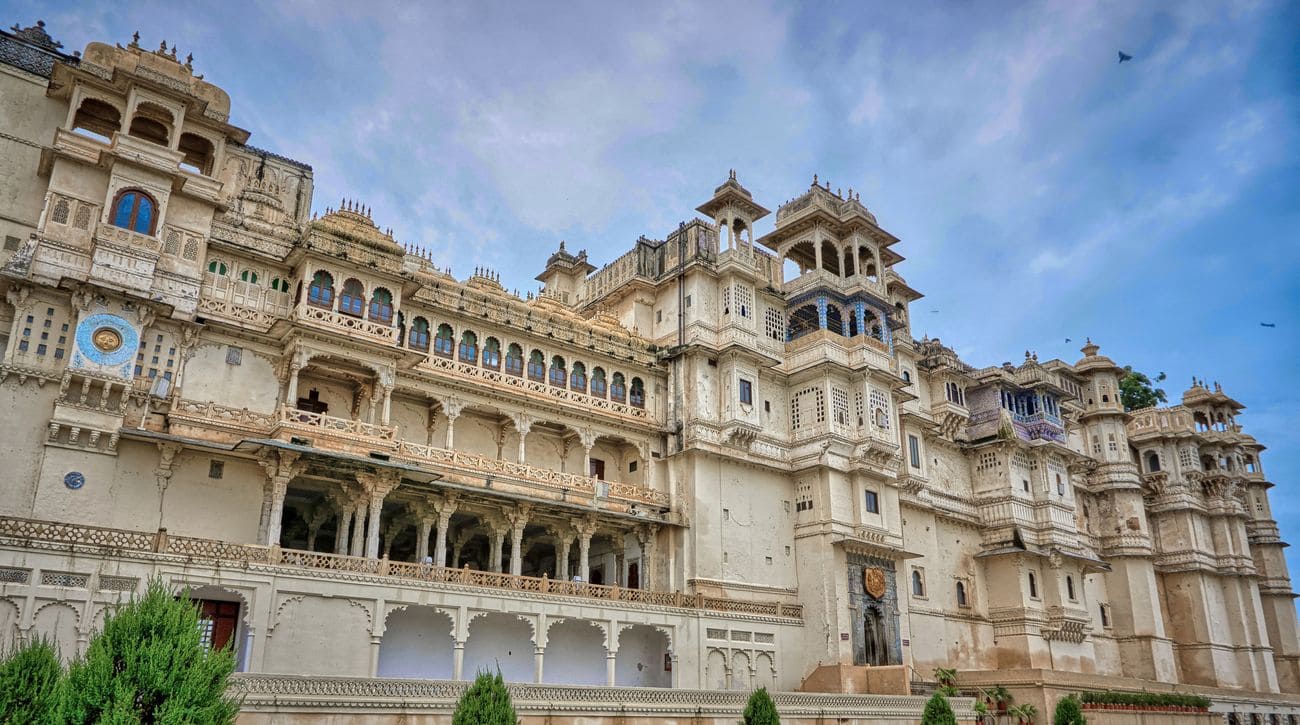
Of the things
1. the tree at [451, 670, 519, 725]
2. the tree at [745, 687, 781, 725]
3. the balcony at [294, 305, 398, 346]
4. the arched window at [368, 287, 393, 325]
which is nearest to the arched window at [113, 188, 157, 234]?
the balcony at [294, 305, 398, 346]

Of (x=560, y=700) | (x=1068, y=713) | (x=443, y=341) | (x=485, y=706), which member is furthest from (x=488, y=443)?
(x=1068, y=713)

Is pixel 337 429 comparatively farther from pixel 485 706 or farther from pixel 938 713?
pixel 938 713

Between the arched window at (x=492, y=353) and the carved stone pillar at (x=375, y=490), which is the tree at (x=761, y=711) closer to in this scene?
the carved stone pillar at (x=375, y=490)

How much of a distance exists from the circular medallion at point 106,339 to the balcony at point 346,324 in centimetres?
467

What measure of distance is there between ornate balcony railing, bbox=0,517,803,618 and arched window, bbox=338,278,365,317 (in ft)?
25.2

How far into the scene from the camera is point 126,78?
2620 centimetres

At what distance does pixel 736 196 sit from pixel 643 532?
15129 millimetres

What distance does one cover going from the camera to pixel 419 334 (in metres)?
31.7

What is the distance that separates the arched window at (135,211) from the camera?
25594 millimetres

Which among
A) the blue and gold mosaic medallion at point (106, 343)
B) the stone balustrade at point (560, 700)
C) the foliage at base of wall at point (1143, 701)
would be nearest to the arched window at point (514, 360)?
the blue and gold mosaic medallion at point (106, 343)

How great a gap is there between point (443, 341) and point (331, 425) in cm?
605

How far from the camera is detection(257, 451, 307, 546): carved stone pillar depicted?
25719 mm

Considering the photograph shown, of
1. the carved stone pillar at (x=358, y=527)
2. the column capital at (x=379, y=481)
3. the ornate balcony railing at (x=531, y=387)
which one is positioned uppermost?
the ornate balcony railing at (x=531, y=387)

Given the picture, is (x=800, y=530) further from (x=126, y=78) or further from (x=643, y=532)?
(x=126, y=78)
